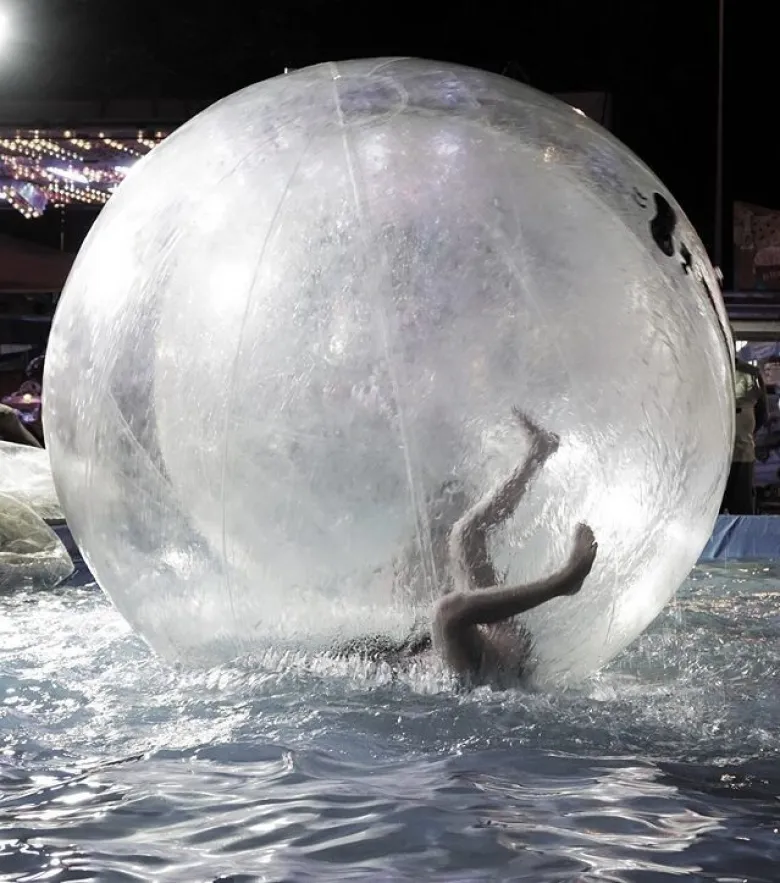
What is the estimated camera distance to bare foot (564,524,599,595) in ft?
8.90

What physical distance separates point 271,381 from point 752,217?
11989 mm

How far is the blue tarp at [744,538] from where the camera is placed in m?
5.82

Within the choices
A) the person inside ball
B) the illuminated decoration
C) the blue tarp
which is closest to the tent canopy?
the illuminated decoration

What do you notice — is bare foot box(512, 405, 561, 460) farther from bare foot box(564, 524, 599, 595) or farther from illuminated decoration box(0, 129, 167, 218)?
illuminated decoration box(0, 129, 167, 218)

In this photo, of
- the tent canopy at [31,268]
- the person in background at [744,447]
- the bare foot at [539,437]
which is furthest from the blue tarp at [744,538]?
the tent canopy at [31,268]

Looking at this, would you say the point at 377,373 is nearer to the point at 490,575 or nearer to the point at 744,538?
the point at 490,575

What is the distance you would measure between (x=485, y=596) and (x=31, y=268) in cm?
1223

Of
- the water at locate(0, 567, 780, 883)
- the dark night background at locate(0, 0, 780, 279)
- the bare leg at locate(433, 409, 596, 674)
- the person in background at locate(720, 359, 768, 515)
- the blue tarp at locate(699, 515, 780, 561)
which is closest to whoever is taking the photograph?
the water at locate(0, 567, 780, 883)

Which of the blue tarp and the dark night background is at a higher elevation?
the dark night background

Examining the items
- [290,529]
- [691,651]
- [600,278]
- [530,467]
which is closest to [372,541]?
[290,529]

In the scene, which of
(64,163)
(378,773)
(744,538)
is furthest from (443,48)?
(378,773)

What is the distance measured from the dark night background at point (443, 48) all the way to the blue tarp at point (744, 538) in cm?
391

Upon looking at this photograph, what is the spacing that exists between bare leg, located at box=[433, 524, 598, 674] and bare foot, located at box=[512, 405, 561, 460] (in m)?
0.19

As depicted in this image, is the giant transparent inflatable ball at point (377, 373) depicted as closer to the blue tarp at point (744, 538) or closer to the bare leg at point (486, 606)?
the bare leg at point (486, 606)
